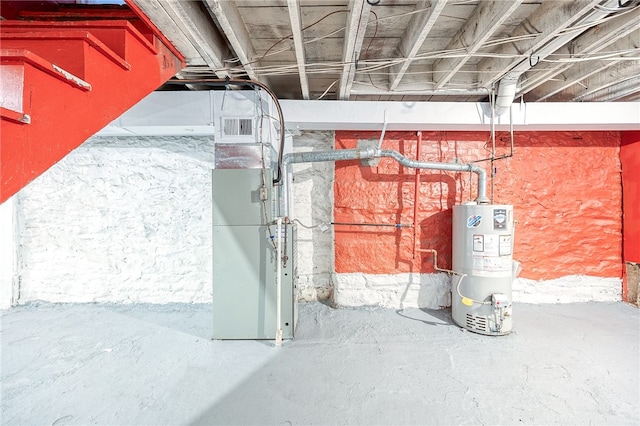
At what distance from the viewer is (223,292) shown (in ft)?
6.91

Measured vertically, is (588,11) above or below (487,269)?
above

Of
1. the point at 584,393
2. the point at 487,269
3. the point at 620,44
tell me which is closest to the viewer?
the point at 584,393

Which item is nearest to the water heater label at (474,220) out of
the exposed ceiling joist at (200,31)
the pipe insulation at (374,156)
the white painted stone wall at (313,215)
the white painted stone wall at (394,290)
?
the pipe insulation at (374,156)

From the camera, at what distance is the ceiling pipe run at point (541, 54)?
132 centimetres

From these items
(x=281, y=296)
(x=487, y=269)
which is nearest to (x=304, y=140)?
(x=281, y=296)

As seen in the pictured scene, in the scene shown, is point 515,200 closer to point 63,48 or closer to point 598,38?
point 598,38

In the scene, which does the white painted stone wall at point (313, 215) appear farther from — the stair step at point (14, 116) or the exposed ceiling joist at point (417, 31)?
the stair step at point (14, 116)

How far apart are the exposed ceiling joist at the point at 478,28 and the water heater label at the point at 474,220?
117 centimetres

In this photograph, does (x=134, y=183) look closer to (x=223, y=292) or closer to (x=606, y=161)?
(x=223, y=292)

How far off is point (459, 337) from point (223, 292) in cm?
200

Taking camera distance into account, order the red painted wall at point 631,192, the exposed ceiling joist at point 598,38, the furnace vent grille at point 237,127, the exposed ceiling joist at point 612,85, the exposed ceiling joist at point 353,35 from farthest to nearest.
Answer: the red painted wall at point 631,192 → the furnace vent grille at point 237,127 → the exposed ceiling joist at point 612,85 → the exposed ceiling joist at point 598,38 → the exposed ceiling joist at point 353,35

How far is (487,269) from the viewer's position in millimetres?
2264

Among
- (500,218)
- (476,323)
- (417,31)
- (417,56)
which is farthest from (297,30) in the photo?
(476,323)

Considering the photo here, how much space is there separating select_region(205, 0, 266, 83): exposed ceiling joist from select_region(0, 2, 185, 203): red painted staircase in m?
0.36
